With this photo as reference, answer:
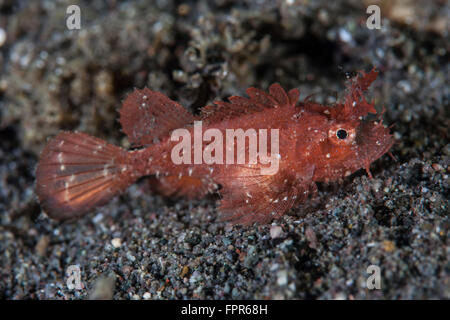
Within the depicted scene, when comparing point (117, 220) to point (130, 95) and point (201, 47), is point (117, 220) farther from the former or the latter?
point (201, 47)

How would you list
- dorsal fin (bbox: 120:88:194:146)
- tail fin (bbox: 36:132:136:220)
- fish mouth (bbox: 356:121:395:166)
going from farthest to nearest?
tail fin (bbox: 36:132:136:220) < dorsal fin (bbox: 120:88:194:146) < fish mouth (bbox: 356:121:395:166)

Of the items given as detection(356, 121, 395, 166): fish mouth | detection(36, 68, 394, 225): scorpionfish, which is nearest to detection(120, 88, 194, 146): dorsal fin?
detection(36, 68, 394, 225): scorpionfish

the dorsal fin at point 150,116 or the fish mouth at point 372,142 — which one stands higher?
the dorsal fin at point 150,116

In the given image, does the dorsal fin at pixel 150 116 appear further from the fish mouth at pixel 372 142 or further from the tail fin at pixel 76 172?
the fish mouth at pixel 372 142

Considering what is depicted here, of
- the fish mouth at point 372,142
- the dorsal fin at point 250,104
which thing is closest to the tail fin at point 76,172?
the dorsal fin at point 250,104

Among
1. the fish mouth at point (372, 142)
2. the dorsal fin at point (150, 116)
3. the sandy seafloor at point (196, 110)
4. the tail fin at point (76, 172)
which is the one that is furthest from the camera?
the tail fin at point (76, 172)

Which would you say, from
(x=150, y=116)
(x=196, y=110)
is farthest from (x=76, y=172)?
(x=196, y=110)

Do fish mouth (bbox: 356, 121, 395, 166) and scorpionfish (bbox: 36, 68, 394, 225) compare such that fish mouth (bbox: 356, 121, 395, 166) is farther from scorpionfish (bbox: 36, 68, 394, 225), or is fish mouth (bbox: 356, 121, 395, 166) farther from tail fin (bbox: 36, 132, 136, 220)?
tail fin (bbox: 36, 132, 136, 220)
